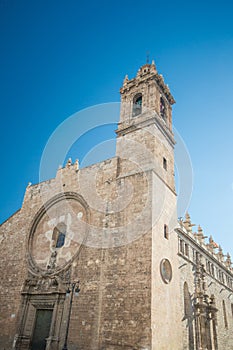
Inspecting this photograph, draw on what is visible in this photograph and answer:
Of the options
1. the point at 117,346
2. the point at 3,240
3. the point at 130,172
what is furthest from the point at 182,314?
the point at 3,240

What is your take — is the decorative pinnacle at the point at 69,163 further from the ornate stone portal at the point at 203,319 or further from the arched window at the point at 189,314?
the ornate stone portal at the point at 203,319

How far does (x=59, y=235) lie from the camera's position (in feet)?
56.7

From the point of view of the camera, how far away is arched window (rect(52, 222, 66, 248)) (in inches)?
659

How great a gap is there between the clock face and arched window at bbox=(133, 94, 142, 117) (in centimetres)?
748

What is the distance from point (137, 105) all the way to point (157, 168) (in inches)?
247

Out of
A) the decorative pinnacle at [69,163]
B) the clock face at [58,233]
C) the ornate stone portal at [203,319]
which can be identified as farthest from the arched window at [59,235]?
the ornate stone portal at [203,319]

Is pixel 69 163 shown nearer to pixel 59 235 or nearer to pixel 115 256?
pixel 59 235

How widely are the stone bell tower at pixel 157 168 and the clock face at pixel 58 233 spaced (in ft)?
14.7

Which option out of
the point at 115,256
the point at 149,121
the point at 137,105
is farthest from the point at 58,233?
the point at 137,105

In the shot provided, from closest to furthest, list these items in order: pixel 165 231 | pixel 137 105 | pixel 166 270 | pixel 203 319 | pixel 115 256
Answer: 1. pixel 115 256
2. pixel 166 270
3. pixel 165 231
4. pixel 203 319
5. pixel 137 105

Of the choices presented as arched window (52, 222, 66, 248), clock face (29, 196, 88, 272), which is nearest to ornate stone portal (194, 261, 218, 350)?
clock face (29, 196, 88, 272)

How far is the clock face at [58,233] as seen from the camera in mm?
15547

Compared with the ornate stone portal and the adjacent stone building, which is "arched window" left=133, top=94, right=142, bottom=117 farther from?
the ornate stone portal

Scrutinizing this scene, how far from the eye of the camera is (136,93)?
1984cm
